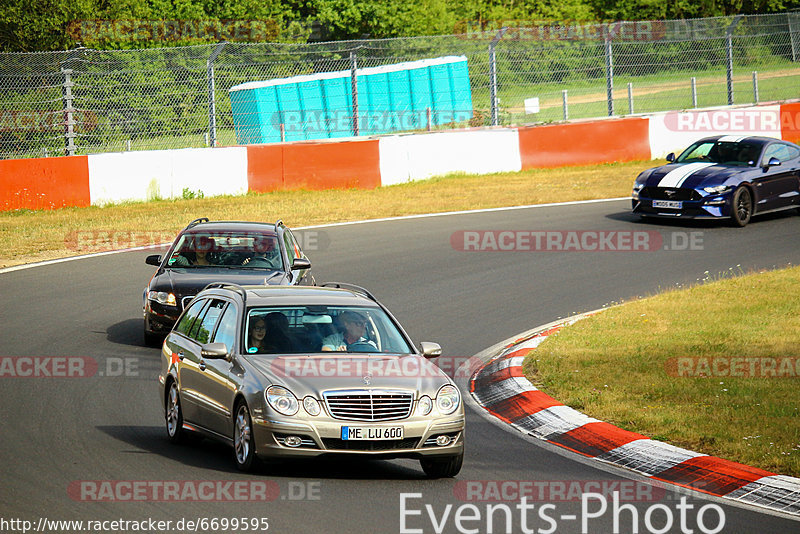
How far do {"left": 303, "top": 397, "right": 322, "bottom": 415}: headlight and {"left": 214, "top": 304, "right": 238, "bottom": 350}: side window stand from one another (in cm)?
114

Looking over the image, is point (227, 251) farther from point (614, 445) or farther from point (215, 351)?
point (614, 445)

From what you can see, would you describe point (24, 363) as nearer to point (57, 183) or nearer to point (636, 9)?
point (57, 183)

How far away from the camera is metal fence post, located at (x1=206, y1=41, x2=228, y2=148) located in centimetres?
2433

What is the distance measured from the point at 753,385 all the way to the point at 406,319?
5128 mm

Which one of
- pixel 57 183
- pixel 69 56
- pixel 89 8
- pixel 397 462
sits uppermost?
pixel 89 8

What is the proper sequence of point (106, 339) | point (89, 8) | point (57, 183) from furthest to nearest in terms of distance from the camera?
point (89, 8) < point (57, 183) < point (106, 339)

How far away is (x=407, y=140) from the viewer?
26094mm

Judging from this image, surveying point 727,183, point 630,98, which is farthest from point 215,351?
point 630,98

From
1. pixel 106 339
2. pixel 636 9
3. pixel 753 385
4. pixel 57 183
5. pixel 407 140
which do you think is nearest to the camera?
pixel 753 385

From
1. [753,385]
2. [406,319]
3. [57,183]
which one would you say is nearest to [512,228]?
[406,319]
